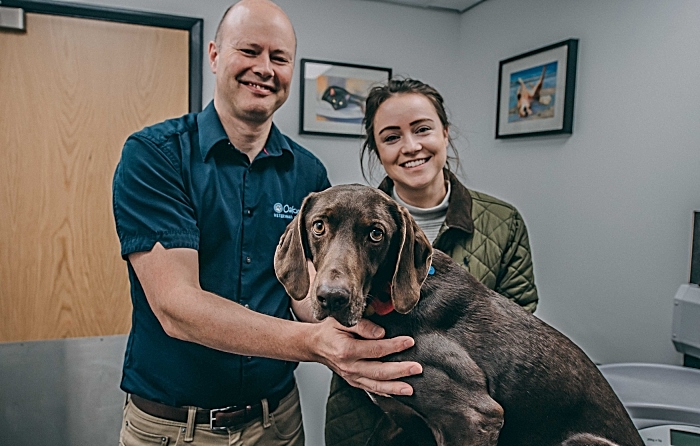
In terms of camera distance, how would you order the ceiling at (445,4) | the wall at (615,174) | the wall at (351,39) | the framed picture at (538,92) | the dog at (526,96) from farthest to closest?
the ceiling at (445,4) → the wall at (351,39) → the dog at (526,96) → the framed picture at (538,92) → the wall at (615,174)

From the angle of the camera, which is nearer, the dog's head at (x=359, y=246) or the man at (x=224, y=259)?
the dog's head at (x=359, y=246)

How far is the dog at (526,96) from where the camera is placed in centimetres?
269

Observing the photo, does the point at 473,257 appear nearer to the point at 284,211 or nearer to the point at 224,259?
the point at 284,211

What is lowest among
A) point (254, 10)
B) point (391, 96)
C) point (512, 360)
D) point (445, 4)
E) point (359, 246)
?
point (512, 360)

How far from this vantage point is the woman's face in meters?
1.33

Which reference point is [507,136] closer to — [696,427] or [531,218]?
[531,218]

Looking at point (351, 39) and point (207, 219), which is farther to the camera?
point (351, 39)

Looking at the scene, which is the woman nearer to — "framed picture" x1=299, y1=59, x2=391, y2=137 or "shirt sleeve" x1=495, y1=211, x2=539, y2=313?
"shirt sleeve" x1=495, y1=211, x2=539, y2=313

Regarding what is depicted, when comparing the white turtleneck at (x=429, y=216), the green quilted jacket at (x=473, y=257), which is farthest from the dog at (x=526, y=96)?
the white turtleneck at (x=429, y=216)

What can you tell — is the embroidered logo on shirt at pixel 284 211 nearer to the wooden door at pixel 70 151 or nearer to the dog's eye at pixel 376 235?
the dog's eye at pixel 376 235

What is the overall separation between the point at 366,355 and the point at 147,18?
8.30 feet

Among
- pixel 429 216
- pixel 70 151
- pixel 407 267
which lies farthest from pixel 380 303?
pixel 70 151

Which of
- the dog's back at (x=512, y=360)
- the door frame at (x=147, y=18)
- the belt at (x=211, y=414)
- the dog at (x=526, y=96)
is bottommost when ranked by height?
the belt at (x=211, y=414)

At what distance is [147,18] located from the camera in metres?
2.98
